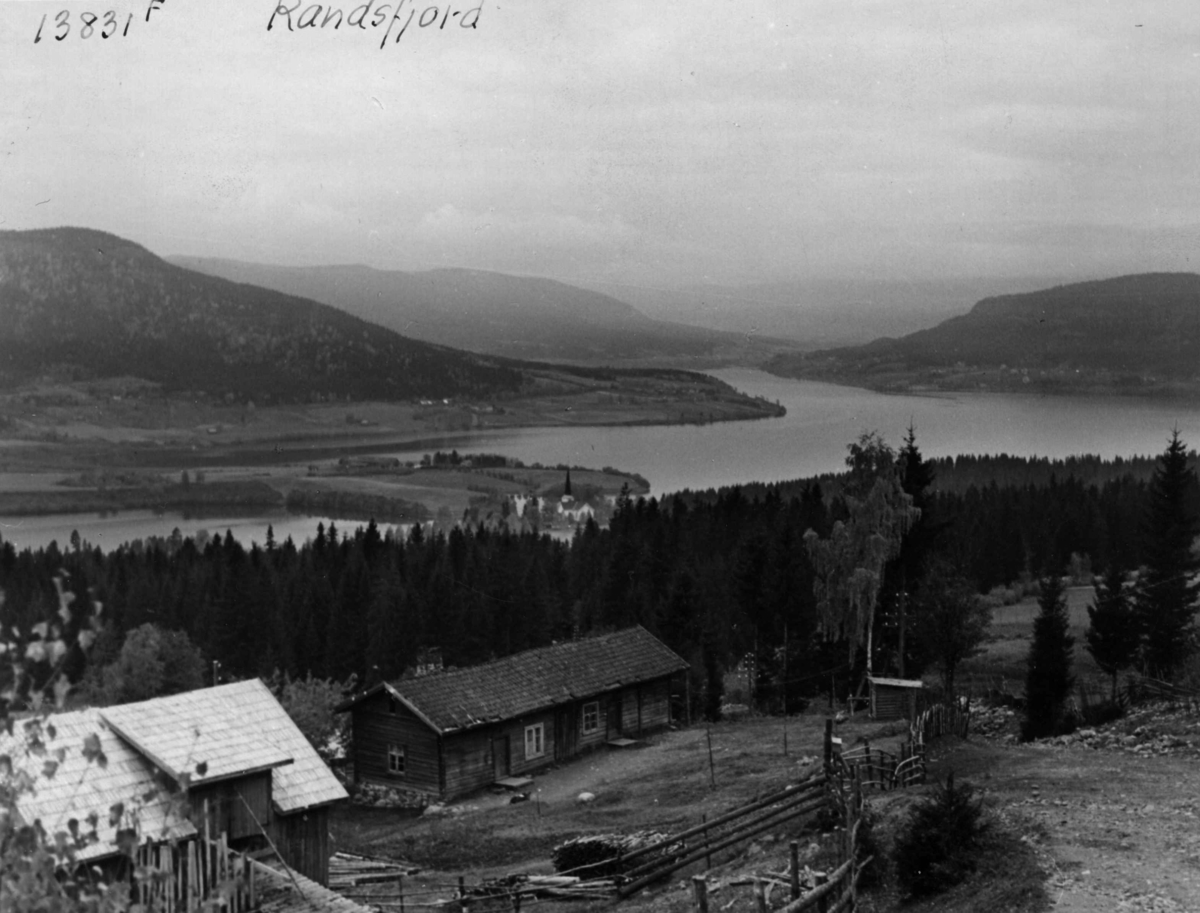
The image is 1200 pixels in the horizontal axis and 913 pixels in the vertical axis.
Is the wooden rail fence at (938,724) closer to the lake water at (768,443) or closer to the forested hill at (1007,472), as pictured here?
the forested hill at (1007,472)

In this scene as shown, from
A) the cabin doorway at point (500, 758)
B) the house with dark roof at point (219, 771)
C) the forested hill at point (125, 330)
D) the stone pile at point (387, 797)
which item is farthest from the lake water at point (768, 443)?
the house with dark roof at point (219, 771)

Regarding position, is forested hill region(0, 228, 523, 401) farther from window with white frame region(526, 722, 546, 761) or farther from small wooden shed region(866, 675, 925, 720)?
small wooden shed region(866, 675, 925, 720)

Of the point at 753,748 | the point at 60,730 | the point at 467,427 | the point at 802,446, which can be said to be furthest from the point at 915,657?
the point at 467,427

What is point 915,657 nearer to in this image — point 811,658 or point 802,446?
point 811,658

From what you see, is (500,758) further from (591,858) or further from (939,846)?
(939,846)

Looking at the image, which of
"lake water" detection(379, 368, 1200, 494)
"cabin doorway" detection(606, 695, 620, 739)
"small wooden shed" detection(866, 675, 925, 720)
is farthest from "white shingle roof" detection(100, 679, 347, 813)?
"lake water" detection(379, 368, 1200, 494)
